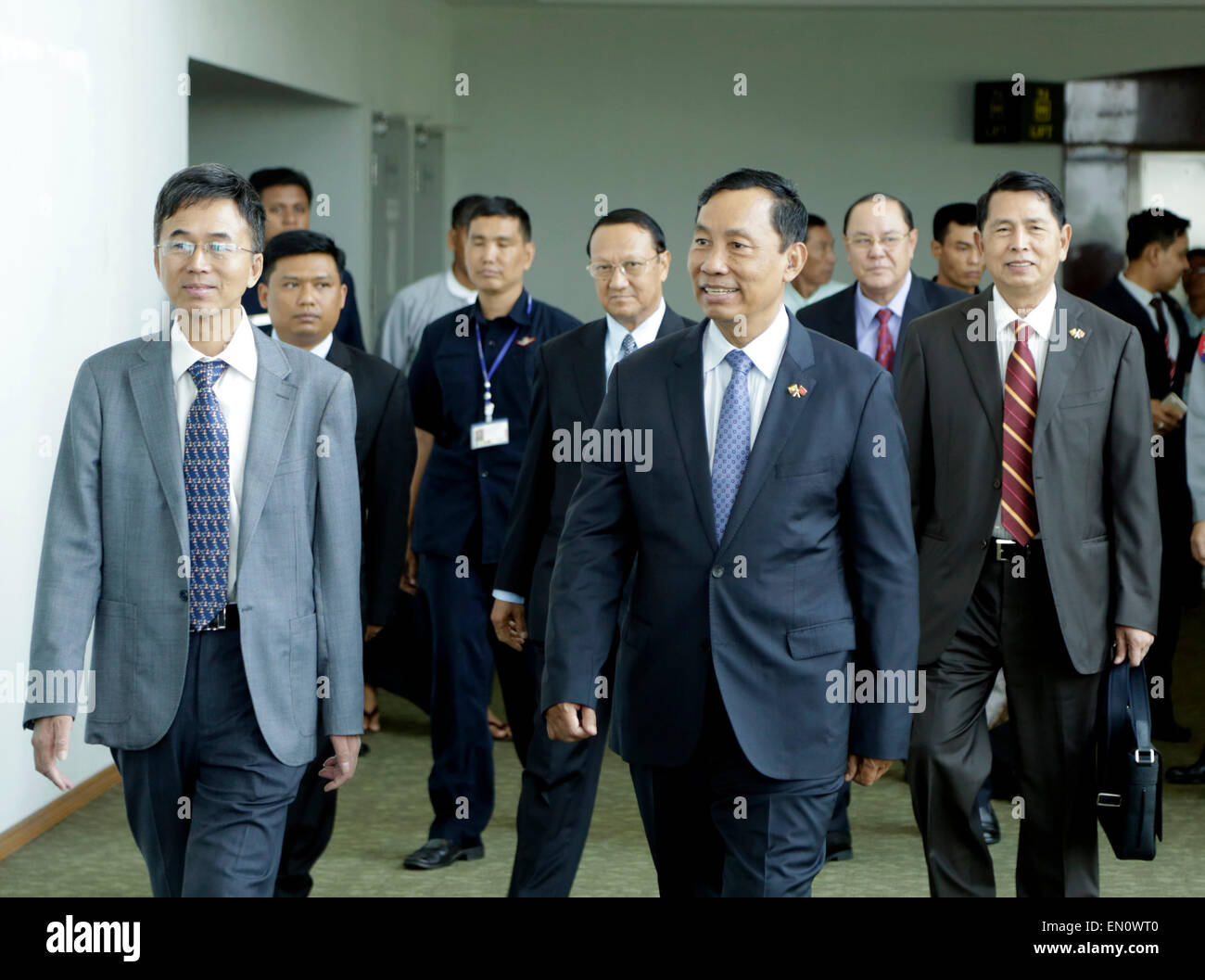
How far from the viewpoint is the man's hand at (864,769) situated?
9.61 ft

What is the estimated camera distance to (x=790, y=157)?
10.4 m

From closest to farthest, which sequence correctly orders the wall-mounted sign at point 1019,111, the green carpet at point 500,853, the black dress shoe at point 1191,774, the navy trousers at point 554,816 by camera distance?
the navy trousers at point 554,816
the green carpet at point 500,853
the black dress shoe at point 1191,774
the wall-mounted sign at point 1019,111

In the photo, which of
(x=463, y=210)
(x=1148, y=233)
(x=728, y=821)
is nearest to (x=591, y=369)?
(x=728, y=821)

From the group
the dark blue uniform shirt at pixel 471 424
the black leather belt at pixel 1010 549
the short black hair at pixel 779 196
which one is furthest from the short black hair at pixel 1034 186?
the dark blue uniform shirt at pixel 471 424

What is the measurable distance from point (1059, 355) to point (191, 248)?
6.42 feet

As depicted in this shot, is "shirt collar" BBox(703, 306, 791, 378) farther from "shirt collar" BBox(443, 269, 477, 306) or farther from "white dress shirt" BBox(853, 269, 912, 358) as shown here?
"shirt collar" BBox(443, 269, 477, 306)

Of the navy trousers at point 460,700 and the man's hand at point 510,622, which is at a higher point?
the man's hand at point 510,622

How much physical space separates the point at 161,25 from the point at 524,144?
15.7 feet

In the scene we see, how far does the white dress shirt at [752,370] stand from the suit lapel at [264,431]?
740mm

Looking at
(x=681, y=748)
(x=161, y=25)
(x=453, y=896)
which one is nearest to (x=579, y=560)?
(x=681, y=748)

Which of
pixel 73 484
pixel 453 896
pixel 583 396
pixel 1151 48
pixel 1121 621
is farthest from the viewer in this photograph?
pixel 1151 48

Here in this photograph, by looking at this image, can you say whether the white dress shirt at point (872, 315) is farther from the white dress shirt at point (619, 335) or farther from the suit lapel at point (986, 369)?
the suit lapel at point (986, 369)

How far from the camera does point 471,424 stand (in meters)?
4.82
